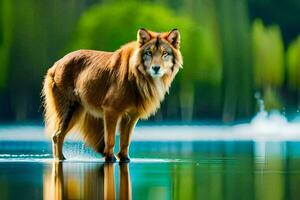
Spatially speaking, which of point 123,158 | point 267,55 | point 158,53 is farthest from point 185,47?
point 158,53

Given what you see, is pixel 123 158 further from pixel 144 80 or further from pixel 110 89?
pixel 144 80

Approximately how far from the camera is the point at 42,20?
24.1m

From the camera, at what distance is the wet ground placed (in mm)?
7953

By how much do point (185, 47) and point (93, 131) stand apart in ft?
38.4

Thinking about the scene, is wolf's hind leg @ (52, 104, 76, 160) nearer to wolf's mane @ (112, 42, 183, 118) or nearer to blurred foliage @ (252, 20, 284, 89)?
wolf's mane @ (112, 42, 183, 118)

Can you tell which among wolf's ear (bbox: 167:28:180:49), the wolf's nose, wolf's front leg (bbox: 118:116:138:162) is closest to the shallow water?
wolf's front leg (bbox: 118:116:138:162)

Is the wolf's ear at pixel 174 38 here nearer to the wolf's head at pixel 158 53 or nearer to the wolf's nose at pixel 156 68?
the wolf's head at pixel 158 53

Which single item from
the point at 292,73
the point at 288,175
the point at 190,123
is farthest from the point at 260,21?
the point at 288,175

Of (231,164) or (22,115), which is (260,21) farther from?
(231,164)

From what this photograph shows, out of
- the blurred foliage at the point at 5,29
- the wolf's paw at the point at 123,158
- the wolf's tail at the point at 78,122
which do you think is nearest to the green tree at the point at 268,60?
the blurred foliage at the point at 5,29

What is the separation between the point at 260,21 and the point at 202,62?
5.04ft

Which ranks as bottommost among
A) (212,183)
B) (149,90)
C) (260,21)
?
(212,183)

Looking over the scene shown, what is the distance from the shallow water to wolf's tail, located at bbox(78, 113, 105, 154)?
0.19m

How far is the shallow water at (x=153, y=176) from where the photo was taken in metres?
7.96
